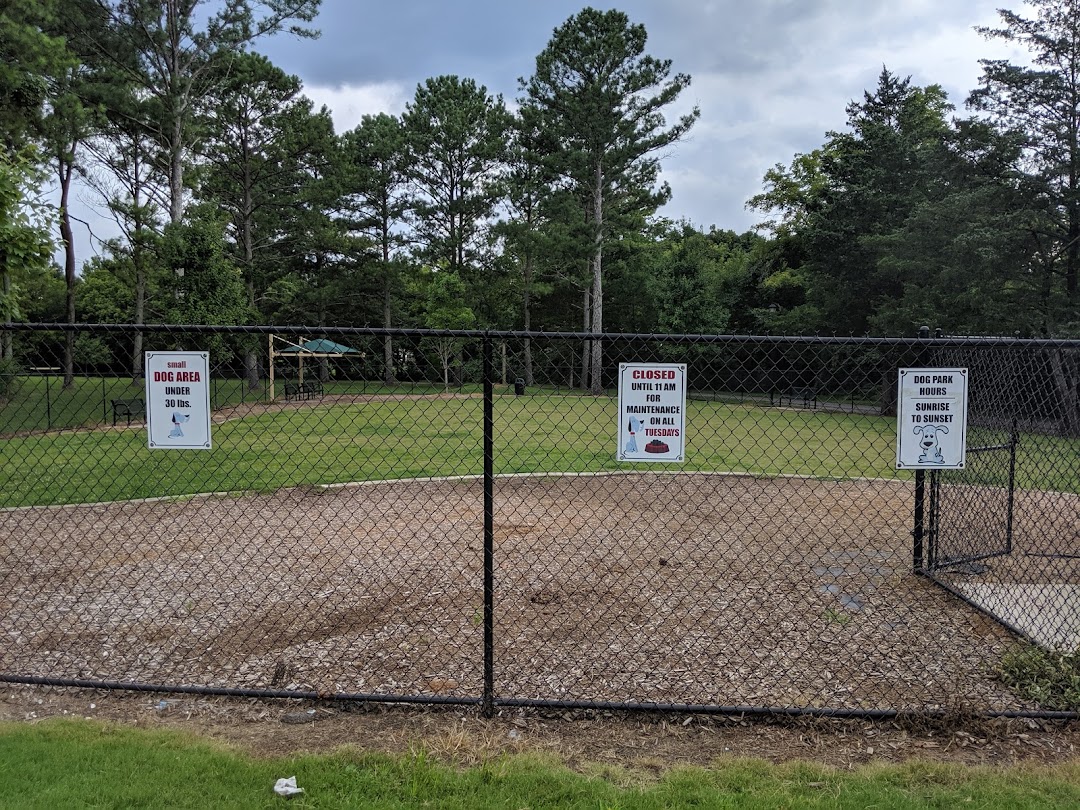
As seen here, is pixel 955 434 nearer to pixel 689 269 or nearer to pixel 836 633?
pixel 836 633

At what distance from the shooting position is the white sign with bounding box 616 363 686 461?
3.14 meters

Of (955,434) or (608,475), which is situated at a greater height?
(955,434)

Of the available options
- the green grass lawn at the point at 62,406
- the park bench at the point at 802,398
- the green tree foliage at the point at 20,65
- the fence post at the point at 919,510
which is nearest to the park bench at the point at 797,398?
the park bench at the point at 802,398

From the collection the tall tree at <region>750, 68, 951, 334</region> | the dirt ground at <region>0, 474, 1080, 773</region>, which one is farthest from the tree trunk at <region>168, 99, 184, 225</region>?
the tall tree at <region>750, 68, 951, 334</region>

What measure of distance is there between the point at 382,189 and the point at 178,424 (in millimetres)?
36011

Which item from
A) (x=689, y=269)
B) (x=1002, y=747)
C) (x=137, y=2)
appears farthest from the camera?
(x=689, y=269)

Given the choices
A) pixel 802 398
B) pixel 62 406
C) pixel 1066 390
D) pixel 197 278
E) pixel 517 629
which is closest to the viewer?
pixel 517 629

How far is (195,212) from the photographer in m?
22.0

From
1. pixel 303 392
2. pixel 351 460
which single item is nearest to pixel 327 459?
pixel 351 460

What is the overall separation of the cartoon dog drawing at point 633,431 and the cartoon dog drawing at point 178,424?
2.07 meters

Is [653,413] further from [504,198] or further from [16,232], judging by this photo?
[504,198]

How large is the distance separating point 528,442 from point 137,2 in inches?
793

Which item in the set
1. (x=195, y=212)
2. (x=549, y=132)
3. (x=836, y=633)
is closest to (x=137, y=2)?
(x=195, y=212)

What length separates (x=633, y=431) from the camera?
3168 millimetres
